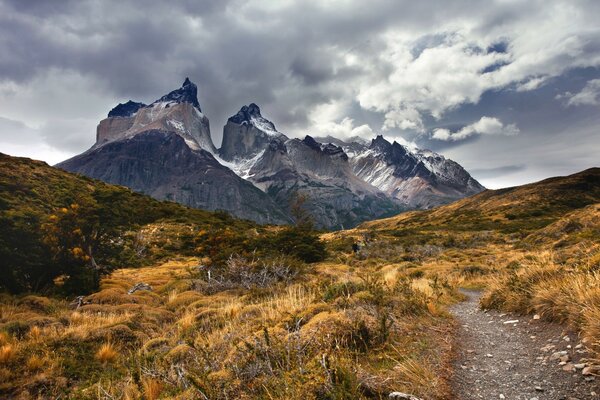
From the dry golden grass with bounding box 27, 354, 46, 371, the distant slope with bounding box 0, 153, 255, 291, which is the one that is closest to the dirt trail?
the dry golden grass with bounding box 27, 354, 46, 371

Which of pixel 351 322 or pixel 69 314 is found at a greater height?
pixel 351 322

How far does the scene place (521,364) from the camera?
5.02m

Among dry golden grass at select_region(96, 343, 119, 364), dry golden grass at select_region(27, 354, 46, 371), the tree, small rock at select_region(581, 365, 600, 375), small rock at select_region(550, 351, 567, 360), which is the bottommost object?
dry golden grass at select_region(96, 343, 119, 364)

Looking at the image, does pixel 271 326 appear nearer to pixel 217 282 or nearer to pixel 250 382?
pixel 250 382

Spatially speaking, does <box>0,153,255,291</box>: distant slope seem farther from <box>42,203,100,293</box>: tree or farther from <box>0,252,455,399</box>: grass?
<box>0,252,455,399</box>: grass

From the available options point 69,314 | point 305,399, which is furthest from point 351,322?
point 69,314

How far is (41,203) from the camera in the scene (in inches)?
1618

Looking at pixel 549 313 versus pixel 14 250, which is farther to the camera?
pixel 14 250

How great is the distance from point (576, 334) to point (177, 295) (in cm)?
1562

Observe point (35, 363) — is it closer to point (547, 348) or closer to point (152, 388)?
point (152, 388)

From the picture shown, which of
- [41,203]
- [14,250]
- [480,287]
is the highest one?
[41,203]

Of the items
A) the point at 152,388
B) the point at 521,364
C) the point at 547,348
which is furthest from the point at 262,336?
the point at 547,348

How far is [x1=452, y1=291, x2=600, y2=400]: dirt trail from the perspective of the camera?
4004 mm

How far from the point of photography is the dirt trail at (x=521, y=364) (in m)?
4.00
